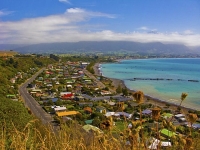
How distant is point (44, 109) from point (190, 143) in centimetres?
1653

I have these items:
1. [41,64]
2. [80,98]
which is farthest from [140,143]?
[41,64]

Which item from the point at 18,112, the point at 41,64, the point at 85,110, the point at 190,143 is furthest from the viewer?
the point at 41,64

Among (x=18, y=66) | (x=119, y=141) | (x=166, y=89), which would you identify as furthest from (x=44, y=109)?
(x=18, y=66)

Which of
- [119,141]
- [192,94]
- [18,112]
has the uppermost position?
[119,141]

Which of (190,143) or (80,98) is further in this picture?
(80,98)

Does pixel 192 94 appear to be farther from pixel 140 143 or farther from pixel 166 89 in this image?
pixel 140 143

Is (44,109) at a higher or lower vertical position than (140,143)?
lower

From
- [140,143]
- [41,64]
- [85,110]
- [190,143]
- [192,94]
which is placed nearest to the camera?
[190,143]

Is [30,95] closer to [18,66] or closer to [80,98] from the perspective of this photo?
[80,98]

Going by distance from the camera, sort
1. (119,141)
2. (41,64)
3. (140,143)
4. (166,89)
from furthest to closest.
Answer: (41,64) → (166,89) → (119,141) → (140,143)

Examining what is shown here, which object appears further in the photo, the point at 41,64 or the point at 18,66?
the point at 41,64

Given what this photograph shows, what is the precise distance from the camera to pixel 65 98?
21609 mm

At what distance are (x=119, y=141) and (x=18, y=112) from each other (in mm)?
5091

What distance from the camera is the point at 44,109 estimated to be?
664 inches
